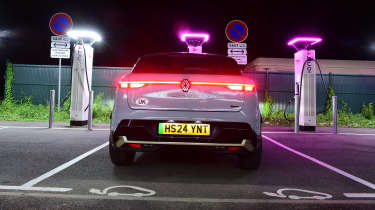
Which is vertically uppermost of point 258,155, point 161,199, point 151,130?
point 151,130

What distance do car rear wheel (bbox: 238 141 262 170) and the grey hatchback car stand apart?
32 cm

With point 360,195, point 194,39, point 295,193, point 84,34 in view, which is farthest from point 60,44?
point 360,195

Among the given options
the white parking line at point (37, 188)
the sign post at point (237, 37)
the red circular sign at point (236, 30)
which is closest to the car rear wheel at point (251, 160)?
the white parking line at point (37, 188)

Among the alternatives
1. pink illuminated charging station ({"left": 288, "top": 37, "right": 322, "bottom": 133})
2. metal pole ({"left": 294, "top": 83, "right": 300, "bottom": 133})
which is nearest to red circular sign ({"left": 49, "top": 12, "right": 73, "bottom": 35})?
pink illuminated charging station ({"left": 288, "top": 37, "right": 322, "bottom": 133})

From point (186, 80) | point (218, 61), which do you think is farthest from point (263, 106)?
point (186, 80)

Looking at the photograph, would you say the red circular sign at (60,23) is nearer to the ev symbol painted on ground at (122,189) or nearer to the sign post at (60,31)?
the sign post at (60,31)

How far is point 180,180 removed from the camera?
144 inches

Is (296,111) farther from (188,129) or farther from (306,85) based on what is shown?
(188,129)

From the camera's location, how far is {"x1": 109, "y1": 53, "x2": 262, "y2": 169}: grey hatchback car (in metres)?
3.58

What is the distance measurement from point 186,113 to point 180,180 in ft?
2.52

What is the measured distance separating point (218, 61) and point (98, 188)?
226cm

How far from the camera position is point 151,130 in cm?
359

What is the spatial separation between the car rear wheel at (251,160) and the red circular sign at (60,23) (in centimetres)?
785

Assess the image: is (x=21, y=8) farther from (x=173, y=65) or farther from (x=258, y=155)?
(x=258, y=155)
